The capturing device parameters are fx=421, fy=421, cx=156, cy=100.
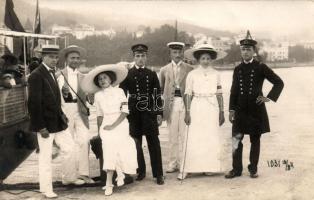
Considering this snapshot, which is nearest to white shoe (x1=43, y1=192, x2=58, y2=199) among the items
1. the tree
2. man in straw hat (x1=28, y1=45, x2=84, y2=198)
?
man in straw hat (x1=28, y1=45, x2=84, y2=198)

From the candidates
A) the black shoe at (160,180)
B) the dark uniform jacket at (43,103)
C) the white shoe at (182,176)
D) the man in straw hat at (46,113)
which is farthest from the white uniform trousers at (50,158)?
the white shoe at (182,176)

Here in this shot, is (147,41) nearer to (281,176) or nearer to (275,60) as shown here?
(275,60)

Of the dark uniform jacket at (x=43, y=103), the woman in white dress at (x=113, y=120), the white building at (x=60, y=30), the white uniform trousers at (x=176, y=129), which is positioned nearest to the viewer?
the dark uniform jacket at (x=43, y=103)

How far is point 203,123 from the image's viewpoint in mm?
5539

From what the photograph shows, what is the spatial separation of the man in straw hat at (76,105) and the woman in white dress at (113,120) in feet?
1.40

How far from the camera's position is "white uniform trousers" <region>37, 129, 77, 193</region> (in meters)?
4.66

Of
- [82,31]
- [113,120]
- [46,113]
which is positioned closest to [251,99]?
[113,120]

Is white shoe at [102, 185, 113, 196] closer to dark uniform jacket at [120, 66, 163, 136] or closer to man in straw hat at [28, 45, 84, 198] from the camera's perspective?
man in straw hat at [28, 45, 84, 198]

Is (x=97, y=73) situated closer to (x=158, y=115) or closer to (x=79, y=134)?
(x=79, y=134)

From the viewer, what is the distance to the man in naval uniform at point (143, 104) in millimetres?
5344

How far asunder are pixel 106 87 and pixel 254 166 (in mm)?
2113

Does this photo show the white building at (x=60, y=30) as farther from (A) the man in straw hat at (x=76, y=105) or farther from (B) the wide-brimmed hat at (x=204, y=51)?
(B) the wide-brimmed hat at (x=204, y=51)

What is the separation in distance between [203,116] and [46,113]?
6.67ft

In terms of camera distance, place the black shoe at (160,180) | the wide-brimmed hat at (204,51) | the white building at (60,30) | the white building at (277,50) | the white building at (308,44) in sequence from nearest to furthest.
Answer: the black shoe at (160,180) < the wide-brimmed hat at (204,51) < the white building at (308,44) < the white building at (277,50) < the white building at (60,30)
